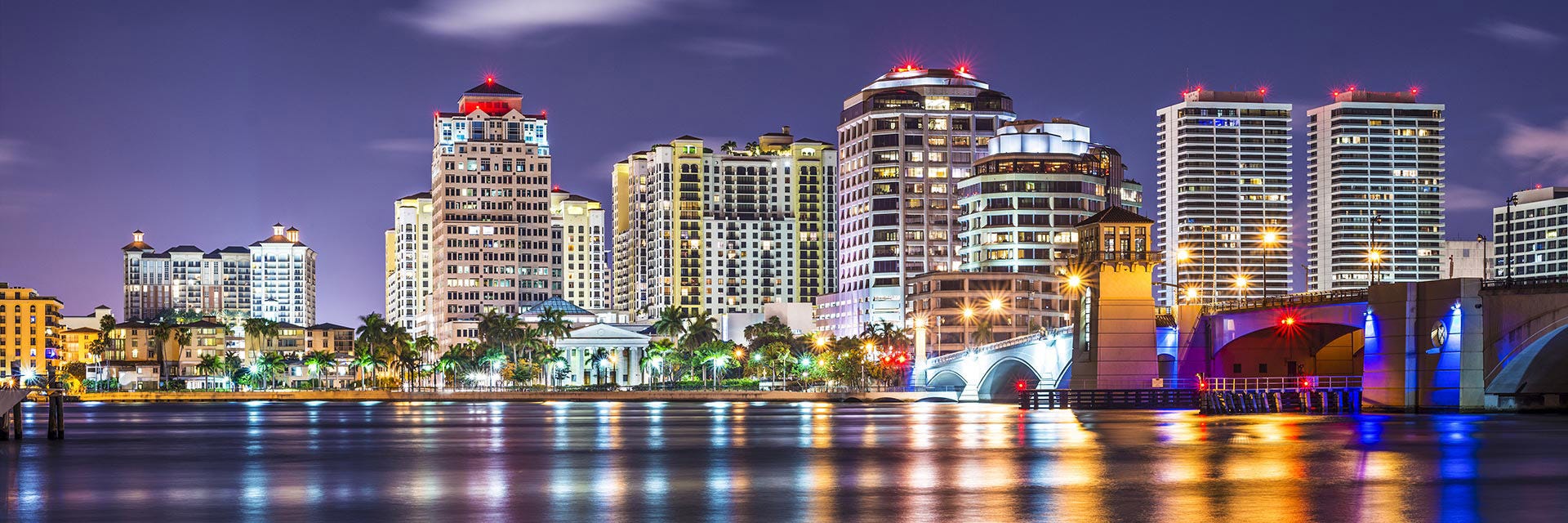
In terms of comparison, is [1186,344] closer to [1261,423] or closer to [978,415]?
[978,415]

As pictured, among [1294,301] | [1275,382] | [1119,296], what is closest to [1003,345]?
[1275,382]

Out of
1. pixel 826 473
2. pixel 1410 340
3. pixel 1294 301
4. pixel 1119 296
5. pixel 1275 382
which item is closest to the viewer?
pixel 826 473

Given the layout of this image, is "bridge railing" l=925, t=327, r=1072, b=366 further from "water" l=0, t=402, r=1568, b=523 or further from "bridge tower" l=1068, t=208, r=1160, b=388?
"water" l=0, t=402, r=1568, b=523

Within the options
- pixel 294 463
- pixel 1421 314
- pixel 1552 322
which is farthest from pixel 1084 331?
pixel 294 463

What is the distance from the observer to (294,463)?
2452 inches

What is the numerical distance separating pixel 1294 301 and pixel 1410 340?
626 inches

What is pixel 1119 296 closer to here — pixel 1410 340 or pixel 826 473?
pixel 1410 340

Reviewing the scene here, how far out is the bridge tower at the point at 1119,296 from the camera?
124875 mm

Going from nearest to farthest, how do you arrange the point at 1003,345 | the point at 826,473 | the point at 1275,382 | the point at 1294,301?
the point at 826,473, the point at 1294,301, the point at 1275,382, the point at 1003,345

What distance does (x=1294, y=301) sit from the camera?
405ft

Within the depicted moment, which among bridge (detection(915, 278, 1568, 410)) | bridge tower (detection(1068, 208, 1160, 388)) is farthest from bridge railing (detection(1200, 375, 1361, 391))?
bridge tower (detection(1068, 208, 1160, 388))

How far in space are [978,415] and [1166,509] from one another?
270ft

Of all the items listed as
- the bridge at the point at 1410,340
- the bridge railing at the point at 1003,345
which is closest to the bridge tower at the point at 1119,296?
the bridge at the point at 1410,340

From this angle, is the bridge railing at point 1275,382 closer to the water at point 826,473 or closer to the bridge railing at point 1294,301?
the bridge railing at point 1294,301
